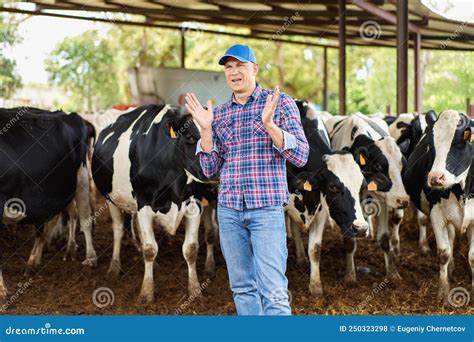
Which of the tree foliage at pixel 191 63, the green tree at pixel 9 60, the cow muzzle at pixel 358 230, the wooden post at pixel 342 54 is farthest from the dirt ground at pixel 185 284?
the tree foliage at pixel 191 63

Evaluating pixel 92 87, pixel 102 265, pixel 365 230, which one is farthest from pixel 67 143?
pixel 92 87

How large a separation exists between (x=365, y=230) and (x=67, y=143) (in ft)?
11.6

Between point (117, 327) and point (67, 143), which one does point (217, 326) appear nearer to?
point (117, 327)

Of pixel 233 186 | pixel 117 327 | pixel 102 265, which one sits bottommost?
pixel 102 265

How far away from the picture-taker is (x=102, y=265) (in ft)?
25.9

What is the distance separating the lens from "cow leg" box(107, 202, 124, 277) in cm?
742

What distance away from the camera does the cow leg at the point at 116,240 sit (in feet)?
24.3

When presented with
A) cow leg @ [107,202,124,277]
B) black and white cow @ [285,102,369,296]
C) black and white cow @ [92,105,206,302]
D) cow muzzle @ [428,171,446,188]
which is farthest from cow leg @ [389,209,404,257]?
cow leg @ [107,202,124,277]

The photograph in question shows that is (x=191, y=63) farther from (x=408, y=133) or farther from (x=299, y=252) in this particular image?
(x=299, y=252)

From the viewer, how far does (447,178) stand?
589 cm

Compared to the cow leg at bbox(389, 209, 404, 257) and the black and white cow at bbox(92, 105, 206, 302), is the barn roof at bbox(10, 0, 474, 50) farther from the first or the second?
the black and white cow at bbox(92, 105, 206, 302)

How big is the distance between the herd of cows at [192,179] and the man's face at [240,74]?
186 centimetres

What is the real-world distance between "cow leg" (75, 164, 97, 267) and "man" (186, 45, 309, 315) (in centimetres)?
432

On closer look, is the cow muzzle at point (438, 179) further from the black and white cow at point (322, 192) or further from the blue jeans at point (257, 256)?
the blue jeans at point (257, 256)
